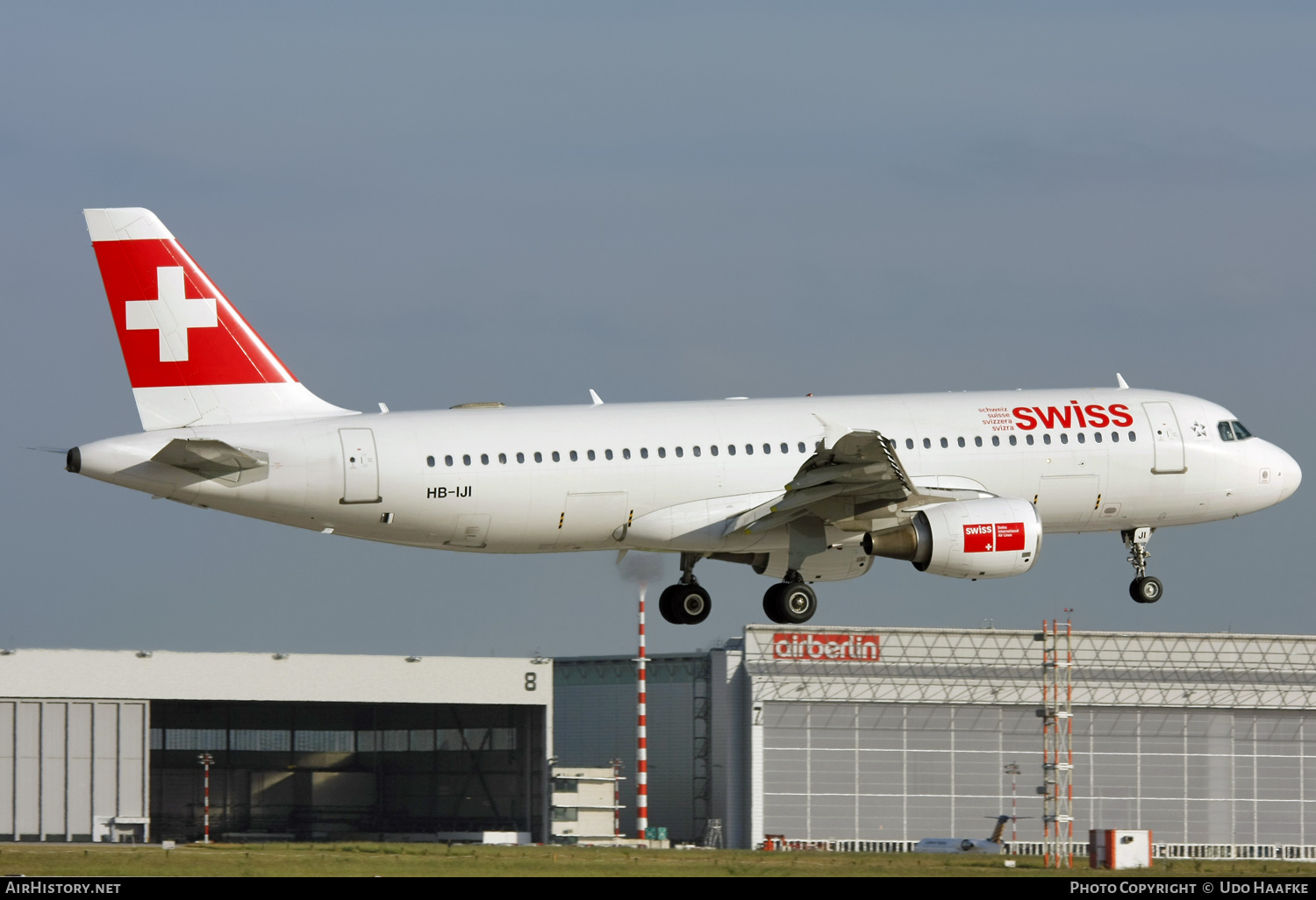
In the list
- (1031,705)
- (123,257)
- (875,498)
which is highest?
(123,257)

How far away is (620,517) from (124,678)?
45267mm

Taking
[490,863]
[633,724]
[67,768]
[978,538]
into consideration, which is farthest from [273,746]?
[978,538]

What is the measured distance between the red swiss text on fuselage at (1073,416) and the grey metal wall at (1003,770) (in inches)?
1866

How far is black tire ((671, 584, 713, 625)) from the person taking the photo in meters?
48.8

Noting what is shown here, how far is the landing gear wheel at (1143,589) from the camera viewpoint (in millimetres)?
49938

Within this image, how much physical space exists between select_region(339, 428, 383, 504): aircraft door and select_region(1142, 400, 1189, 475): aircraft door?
19.5 m

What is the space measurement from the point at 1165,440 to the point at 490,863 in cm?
2116

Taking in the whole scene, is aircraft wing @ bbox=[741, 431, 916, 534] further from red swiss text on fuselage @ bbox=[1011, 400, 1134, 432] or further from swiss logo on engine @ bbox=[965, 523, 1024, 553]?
red swiss text on fuselage @ bbox=[1011, 400, 1134, 432]

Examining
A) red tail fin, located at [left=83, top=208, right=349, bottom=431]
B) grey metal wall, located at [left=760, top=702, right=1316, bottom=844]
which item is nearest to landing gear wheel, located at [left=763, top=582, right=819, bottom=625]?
red tail fin, located at [left=83, top=208, right=349, bottom=431]

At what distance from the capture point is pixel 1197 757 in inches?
3743

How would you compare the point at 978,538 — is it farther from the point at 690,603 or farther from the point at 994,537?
the point at 690,603

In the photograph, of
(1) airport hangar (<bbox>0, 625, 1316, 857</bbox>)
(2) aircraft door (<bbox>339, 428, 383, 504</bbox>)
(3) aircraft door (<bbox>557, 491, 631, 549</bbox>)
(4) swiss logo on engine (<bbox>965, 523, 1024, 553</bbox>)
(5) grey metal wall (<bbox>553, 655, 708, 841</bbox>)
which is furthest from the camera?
(5) grey metal wall (<bbox>553, 655, 708, 841</bbox>)
